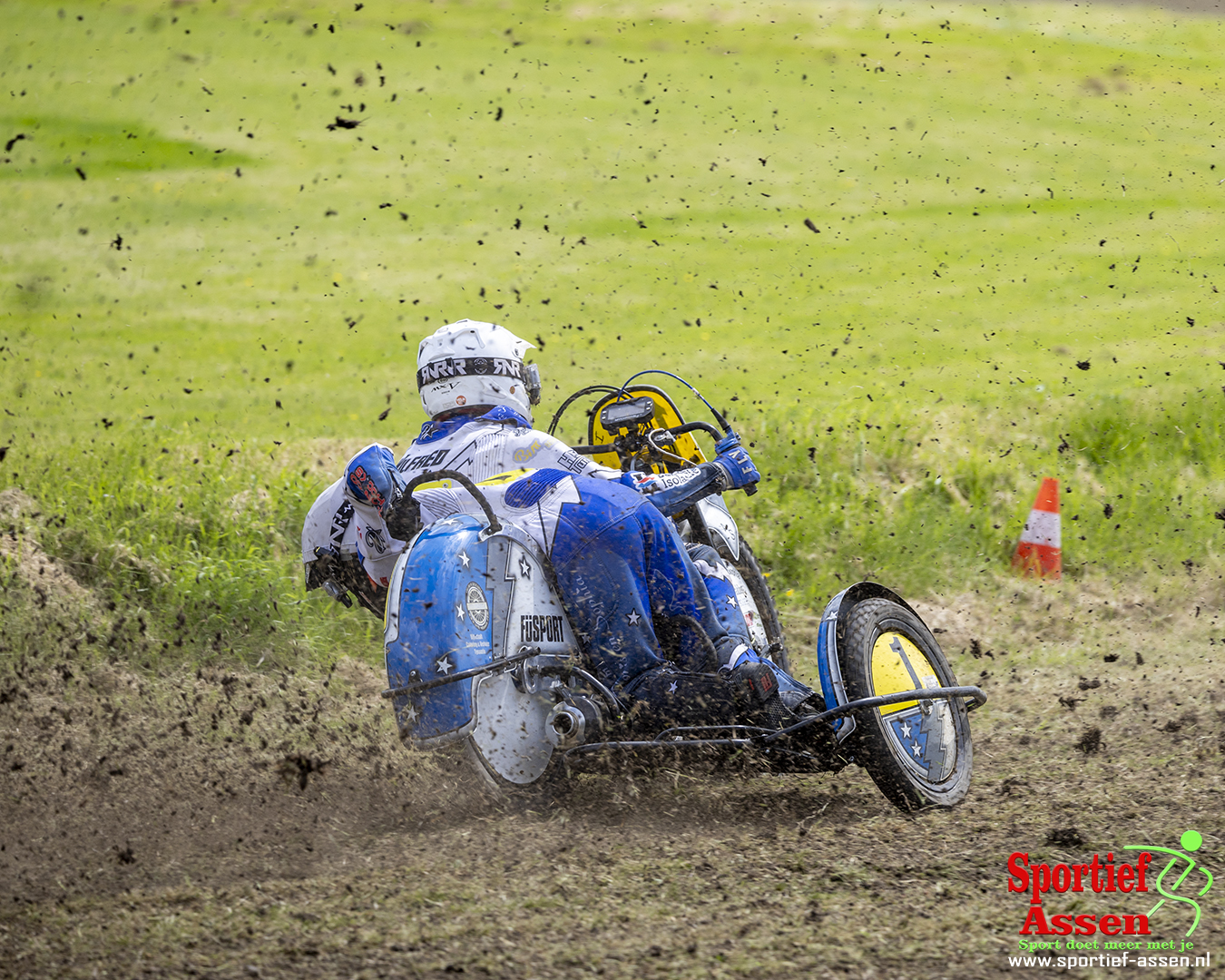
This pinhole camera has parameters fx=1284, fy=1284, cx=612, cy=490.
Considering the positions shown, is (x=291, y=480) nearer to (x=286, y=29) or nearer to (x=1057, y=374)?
(x=1057, y=374)

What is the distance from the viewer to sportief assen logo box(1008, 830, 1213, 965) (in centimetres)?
371

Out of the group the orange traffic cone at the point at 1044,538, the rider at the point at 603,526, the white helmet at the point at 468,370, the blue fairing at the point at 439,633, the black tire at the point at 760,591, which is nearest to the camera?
the blue fairing at the point at 439,633

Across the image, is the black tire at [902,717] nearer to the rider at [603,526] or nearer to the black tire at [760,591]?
the rider at [603,526]

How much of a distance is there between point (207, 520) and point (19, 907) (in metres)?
4.59

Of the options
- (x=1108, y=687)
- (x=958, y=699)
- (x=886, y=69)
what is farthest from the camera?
(x=886, y=69)

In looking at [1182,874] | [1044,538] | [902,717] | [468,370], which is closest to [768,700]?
[902,717]

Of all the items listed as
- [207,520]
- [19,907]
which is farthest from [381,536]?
[207,520]

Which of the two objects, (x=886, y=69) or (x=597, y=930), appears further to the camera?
(x=886, y=69)

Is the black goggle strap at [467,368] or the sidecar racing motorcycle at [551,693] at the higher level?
the black goggle strap at [467,368]

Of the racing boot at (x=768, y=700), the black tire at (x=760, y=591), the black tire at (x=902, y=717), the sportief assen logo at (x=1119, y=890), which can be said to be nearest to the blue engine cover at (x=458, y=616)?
the racing boot at (x=768, y=700)

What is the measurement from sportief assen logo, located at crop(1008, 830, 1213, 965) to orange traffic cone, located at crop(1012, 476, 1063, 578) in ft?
14.6

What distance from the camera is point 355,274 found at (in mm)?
18703

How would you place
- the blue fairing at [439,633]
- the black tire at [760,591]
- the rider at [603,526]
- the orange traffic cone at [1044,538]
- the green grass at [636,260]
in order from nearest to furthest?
the blue fairing at [439,633]
the rider at [603,526]
the black tire at [760,591]
the orange traffic cone at [1044,538]
the green grass at [636,260]

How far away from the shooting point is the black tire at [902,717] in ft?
15.6
